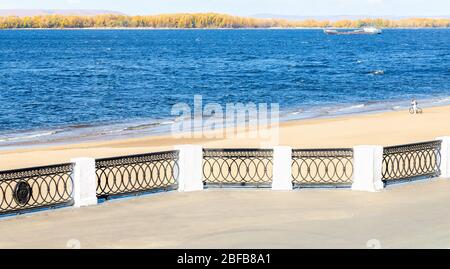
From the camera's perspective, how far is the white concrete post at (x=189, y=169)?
1738cm

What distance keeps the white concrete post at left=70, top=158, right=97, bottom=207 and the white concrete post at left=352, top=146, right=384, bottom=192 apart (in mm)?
5733

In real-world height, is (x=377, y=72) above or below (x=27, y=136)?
above

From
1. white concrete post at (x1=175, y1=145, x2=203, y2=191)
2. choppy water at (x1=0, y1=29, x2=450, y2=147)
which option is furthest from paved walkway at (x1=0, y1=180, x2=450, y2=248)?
choppy water at (x1=0, y1=29, x2=450, y2=147)

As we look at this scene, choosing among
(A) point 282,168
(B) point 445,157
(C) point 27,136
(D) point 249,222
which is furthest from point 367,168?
(C) point 27,136

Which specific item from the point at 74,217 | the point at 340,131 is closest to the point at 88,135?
the point at 340,131

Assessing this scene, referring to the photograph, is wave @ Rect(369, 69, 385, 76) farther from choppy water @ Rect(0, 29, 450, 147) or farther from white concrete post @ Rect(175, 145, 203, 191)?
white concrete post @ Rect(175, 145, 203, 191)

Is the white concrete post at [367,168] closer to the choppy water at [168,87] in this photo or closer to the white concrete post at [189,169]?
the white concrete post at [189,169]

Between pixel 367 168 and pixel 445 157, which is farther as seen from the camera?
pixel 445 157

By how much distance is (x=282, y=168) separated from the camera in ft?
57.8

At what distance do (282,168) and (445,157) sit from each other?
4.15 m

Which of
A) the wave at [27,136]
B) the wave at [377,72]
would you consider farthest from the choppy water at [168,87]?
the wave at [377,72]

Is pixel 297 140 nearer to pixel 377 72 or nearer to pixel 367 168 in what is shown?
pixel 367 168

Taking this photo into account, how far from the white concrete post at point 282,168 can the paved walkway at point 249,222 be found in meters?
0.36
